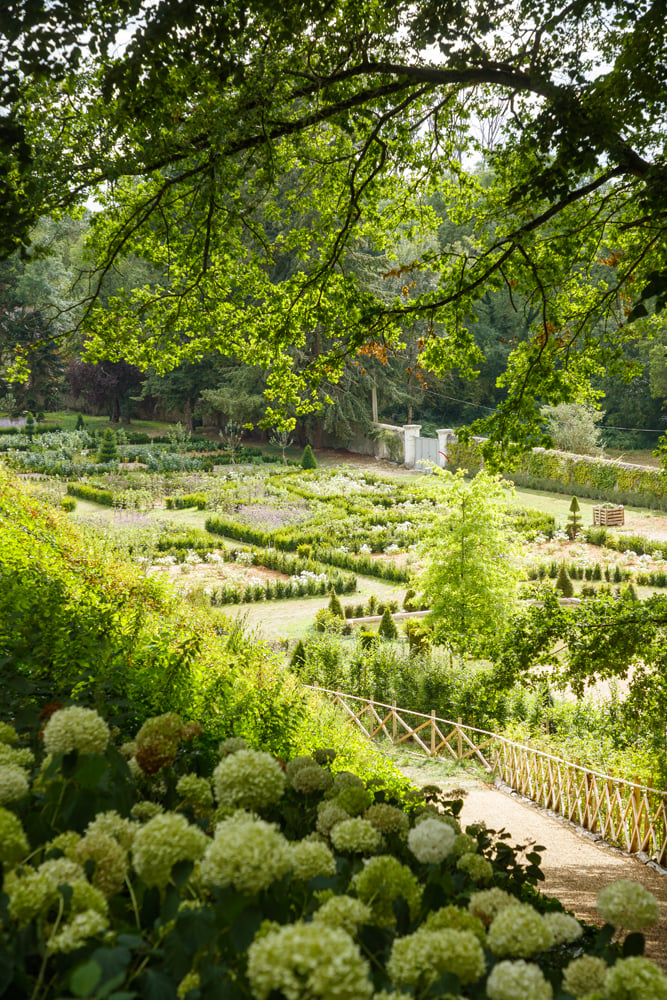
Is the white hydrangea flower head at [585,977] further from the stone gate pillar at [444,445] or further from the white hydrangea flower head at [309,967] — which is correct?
the stone gate pillar at [444,445]

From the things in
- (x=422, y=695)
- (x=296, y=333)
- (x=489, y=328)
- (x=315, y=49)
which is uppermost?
(x=489, y=328)

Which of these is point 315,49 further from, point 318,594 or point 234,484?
point 234,484

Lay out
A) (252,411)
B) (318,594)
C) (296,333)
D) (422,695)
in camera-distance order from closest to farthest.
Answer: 1. (296,333)
2. (422,695)
3. (318,594)
4. (252,411)

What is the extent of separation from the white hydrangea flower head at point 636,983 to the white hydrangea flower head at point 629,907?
Result: 0.47ft

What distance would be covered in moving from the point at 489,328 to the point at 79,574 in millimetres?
35008

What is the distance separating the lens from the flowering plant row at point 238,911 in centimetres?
89

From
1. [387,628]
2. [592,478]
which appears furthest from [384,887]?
[592,478]

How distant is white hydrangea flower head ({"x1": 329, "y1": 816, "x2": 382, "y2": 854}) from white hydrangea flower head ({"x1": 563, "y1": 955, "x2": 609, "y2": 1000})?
38 cm

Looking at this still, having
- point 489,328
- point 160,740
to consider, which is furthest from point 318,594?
point 489,328

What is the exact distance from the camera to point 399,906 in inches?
43.5

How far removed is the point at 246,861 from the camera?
3.18 feet

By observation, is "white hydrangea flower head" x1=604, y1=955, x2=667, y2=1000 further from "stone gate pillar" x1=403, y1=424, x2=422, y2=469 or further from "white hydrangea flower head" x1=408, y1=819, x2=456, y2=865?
"stone gate pillar" x1=403, y1=424, x2=422, y2=469

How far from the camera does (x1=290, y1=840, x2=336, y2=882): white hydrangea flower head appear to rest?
44.8 inches

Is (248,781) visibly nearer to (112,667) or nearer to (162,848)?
(162,848)
